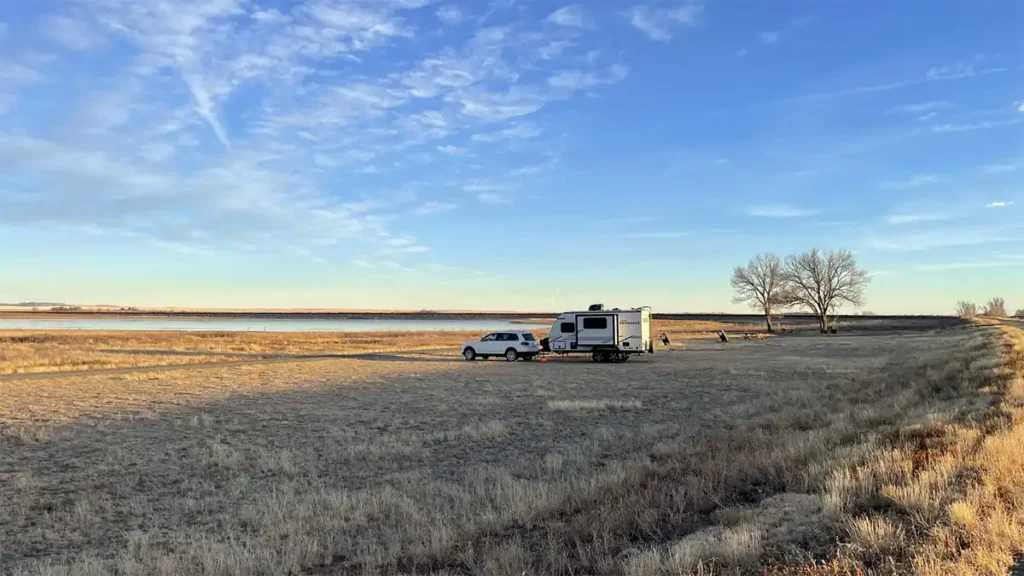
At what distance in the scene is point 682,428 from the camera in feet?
50.4

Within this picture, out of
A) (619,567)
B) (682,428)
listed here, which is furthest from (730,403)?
(619,567)

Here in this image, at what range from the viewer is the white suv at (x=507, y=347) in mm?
40562

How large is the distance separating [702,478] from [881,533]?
3.47 m

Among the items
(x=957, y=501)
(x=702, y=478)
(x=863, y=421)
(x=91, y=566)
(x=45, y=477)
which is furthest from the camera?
(x=863, y=421)

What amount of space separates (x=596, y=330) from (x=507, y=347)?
5.59 meters

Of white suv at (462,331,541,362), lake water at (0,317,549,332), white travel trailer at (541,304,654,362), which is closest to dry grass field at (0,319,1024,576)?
white travel trailer at (541,304,654,362)

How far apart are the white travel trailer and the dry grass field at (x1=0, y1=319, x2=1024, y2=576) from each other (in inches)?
709

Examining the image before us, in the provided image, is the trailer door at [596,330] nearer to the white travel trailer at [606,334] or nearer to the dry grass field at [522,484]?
the white travel trailer at [606,334]

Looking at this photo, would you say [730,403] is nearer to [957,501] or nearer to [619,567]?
[957,501]

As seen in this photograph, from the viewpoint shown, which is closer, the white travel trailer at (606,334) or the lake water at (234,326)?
the white travel trailer at (606,334)

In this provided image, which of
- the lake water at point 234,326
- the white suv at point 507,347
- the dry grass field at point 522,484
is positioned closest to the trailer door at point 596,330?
the white suv at point 507,347

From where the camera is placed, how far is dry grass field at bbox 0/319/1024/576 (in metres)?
5.88

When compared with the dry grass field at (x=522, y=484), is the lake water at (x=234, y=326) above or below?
above

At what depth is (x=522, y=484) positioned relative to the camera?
9.66 metres
